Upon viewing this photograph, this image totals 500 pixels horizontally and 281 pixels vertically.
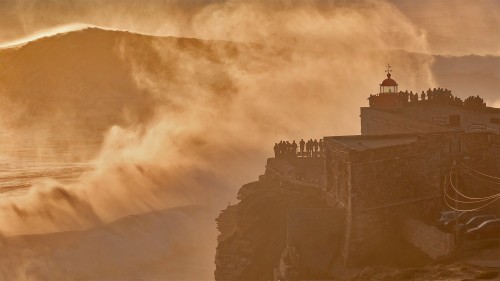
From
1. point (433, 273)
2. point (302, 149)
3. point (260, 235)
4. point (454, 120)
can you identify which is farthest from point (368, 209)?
point (302, 149)

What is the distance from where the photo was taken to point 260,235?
4253 centimetres

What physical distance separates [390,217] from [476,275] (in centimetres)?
1007

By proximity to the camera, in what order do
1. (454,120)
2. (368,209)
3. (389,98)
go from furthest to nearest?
(389,98) → (454,120) → (368,209)

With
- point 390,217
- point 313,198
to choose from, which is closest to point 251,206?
point 313,198

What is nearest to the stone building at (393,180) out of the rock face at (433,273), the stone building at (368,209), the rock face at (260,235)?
the stone building at (368,209)

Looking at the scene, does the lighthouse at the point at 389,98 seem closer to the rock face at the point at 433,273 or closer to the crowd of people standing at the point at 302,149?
the crowd of people standing at the point at 302,149

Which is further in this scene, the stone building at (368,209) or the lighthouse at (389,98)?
the lighthouse at (389,98)

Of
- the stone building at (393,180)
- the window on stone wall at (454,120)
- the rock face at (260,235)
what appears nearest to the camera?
the stone building at (393,180)

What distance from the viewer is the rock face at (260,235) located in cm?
4109

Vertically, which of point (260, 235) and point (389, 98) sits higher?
point (389, 98)

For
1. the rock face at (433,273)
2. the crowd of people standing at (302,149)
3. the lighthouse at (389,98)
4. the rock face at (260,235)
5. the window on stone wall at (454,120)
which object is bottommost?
the rock face at (433,273)

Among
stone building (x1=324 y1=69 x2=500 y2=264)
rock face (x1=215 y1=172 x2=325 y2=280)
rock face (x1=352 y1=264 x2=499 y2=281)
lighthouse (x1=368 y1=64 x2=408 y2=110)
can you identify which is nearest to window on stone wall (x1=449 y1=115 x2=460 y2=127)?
lighthouse (x1=368 y1=64 x2=408 y2=110)

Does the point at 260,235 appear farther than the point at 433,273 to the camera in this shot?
Yes

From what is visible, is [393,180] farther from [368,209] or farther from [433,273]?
[433,273]
